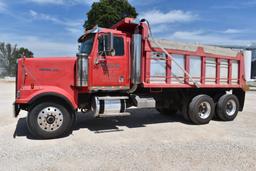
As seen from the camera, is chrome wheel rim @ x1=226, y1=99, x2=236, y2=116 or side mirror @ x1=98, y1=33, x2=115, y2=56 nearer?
side mirror @ x1=98, y1=33, x2=115, y2=56

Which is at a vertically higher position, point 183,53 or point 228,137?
point 183,53

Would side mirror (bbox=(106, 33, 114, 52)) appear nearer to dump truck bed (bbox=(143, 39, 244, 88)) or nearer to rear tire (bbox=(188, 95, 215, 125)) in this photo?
dump truck bed (bbox=(143, 39, 244, 88))

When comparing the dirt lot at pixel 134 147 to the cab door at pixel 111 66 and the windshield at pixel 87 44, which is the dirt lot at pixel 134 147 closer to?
the cab door at pixel 111 66

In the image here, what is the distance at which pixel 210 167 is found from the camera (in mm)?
4895

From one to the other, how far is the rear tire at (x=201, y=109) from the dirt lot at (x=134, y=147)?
0.29 metres

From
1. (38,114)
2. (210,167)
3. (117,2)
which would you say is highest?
(117,2)

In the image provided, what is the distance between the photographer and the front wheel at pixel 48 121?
672 cm

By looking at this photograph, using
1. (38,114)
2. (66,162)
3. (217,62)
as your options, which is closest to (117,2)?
(217,62)

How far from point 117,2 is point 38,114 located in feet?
80.2

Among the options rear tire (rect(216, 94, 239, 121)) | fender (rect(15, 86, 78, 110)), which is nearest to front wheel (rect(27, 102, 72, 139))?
fender (rect(15, 86, 78, 110))

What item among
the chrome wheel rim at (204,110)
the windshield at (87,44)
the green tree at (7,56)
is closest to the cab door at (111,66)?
the windshield at (87,44)

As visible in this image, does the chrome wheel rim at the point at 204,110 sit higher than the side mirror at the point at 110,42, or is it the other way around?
the side mirror at the point at 110,42

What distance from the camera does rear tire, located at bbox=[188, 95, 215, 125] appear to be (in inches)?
347

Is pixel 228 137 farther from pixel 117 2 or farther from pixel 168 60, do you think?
pixel 117 2
